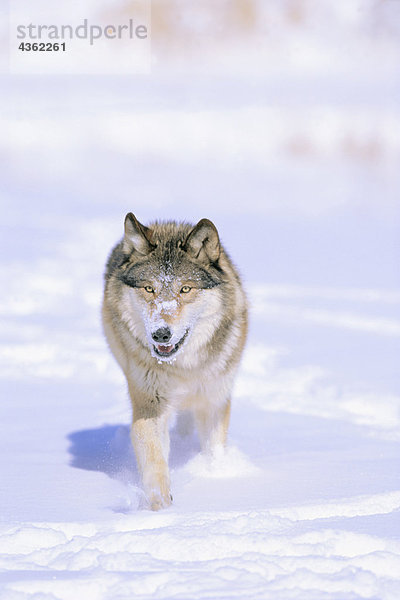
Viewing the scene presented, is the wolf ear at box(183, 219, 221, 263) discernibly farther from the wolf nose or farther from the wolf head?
the wolf nose

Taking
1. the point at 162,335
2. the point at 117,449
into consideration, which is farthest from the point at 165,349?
the point at 117,449

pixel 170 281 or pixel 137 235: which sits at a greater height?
pixel 137 235

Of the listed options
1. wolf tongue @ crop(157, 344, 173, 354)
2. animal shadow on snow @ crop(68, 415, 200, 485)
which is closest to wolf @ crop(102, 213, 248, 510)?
wolf tongue @ crop(157, 344, 173, 354)

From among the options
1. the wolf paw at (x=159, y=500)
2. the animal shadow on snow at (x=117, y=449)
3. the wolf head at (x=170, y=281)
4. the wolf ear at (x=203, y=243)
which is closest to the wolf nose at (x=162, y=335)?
the wolf head at (x=170, y=281)

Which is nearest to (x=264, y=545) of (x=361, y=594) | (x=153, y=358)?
(x=361, y=594)

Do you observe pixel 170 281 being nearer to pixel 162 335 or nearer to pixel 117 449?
pixel 162 335

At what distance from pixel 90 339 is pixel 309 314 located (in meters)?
3.29

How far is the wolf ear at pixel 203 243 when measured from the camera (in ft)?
13.7

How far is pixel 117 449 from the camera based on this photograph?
5301 mm

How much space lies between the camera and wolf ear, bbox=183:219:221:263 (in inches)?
164

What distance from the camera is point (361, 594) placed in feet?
7.83

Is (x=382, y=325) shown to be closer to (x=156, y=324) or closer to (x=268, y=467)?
(x=268, y=467)

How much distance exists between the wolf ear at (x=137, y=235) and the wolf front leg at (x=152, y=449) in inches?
32.9

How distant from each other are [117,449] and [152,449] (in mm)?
1318
